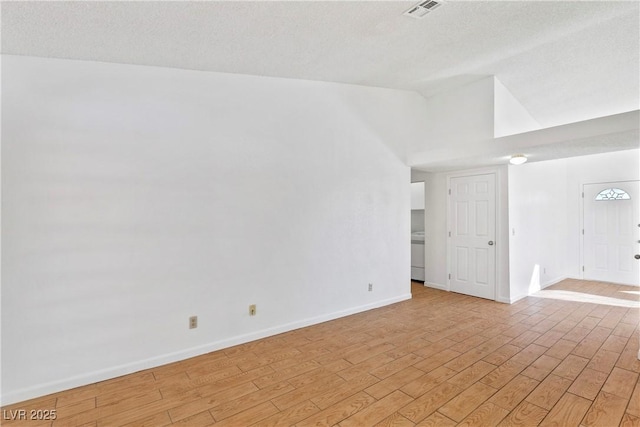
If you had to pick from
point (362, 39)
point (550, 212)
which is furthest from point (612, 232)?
point (362, 39)

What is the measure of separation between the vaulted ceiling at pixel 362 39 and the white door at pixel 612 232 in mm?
1995

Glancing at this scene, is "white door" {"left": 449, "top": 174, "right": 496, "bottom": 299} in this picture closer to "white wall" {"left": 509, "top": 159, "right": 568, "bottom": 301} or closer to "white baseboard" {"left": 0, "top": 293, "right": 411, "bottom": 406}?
"white wall" {"left": 509, "top": 159, "right": 568, "bottom": 301}

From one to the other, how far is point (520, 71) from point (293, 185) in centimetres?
364

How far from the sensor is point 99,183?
96.0 inches

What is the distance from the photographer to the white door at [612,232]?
558 centimetres

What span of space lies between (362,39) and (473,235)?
3.59 metres

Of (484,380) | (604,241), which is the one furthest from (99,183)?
(604,241)

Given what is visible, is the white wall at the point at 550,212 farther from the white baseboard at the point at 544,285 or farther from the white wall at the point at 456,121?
the white wall at the point at 456,121

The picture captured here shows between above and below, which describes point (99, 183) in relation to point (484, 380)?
above

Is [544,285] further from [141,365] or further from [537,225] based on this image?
[141,365]

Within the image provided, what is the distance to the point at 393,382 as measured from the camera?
95.1 inches

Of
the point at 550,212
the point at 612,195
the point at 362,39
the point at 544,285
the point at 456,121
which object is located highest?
the point at 362,39

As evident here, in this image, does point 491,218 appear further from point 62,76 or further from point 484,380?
point 62,76

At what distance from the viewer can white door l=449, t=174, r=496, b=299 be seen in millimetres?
4746
